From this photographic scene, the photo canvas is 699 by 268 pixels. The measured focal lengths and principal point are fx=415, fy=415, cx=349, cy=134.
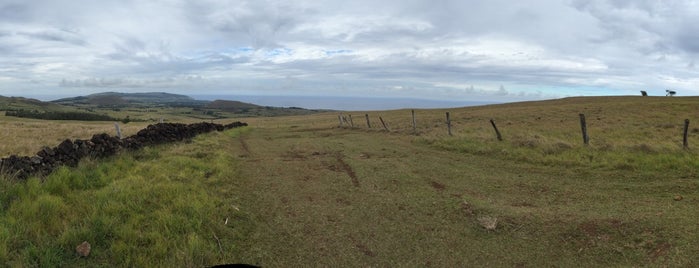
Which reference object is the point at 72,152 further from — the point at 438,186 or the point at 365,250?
the point at 438,186

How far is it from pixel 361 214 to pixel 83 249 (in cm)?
439

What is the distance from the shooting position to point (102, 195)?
7.28m

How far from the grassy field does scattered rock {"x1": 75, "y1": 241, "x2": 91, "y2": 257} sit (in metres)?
0.08

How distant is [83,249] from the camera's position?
5.29 m

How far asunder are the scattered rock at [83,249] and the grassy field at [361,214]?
3.1 inches

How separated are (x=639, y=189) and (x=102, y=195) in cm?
1080

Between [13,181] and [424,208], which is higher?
[13,181]

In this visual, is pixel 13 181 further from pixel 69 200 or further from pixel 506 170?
pixel 506 170

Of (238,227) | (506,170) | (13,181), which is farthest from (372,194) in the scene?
(13,181)

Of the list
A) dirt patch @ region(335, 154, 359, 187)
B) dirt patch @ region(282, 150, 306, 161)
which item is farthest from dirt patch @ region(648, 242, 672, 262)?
dirt patch @ region(282, 150, 306, 161)

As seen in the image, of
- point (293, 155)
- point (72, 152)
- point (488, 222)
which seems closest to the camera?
point (488, 222)

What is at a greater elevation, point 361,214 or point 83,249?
point 83,249

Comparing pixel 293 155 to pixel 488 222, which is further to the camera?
pixel 293 155

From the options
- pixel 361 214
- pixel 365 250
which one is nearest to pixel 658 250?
pixel 365 250
